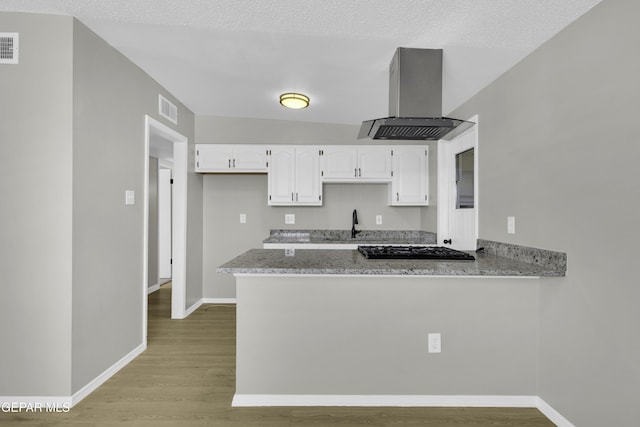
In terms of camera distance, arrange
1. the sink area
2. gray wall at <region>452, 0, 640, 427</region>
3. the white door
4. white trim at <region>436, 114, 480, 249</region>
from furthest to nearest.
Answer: the sink area, white trim at <region>436, 114, 480, 249</region>, the white door, gray wall at <region>452, 0, 640, 427</region>

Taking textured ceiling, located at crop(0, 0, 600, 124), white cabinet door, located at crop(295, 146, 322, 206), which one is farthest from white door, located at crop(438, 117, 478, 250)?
white cabinet door, located at crop(295, 146, 322, 206)

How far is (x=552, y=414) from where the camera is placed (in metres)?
1.88

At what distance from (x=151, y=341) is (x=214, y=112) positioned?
8.79 feet

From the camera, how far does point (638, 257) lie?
1.41m

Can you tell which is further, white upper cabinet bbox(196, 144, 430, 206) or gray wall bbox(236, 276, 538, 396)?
white upper cabinet bbox(196, 144, 430, 206)

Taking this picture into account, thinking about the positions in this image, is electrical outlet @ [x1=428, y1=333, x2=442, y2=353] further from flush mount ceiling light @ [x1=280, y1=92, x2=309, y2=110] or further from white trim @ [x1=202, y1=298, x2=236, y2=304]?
white trim @ [x1=202, y1=298, x2=236, y2=304]

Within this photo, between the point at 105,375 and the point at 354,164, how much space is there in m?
3.17

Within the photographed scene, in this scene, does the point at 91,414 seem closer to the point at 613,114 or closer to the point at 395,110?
the point at 395,110

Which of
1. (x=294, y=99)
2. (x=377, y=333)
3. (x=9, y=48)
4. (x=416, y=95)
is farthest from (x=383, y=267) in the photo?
(x=9, y=48)

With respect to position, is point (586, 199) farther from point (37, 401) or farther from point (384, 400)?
point (37, 401)

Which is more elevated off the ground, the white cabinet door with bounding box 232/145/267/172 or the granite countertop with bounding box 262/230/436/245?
the white cabinet door with bounding box 232/145/267/172

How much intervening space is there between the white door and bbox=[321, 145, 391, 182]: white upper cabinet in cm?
69

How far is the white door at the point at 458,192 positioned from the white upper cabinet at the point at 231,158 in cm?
216

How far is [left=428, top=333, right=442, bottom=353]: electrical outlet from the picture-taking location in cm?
200
